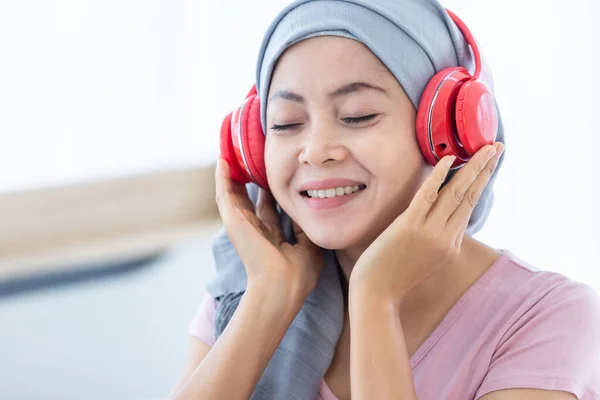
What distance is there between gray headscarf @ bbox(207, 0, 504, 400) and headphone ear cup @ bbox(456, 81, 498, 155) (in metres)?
0.09

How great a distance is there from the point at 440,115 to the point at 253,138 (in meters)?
0.37

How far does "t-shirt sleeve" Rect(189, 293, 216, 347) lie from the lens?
156cm

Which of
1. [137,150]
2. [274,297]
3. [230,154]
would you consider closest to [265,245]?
[274,297]

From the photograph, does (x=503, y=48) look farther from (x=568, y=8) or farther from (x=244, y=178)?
(x=244, y=178)

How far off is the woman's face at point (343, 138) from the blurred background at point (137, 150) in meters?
1.10

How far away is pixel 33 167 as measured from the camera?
235 centimetres

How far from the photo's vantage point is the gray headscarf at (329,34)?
1.24 meters

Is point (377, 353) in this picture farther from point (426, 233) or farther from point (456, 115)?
point (456, 115)

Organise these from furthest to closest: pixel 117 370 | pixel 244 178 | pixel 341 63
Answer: pixel 117 370 → pixel 244 178 → pixel 341 63

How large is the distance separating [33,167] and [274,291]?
4.14ft

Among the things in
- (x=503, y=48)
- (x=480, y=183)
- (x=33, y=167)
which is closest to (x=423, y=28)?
(x=480, y=183)

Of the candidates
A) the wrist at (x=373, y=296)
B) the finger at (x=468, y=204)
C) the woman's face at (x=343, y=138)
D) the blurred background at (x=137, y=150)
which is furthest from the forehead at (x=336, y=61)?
the blurred background at (x=137, y=150)

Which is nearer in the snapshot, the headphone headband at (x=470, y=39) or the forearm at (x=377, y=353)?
the forearm at (x=377, y=353)

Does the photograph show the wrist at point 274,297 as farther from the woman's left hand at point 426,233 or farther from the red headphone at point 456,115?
the red headphone at point 456,115
